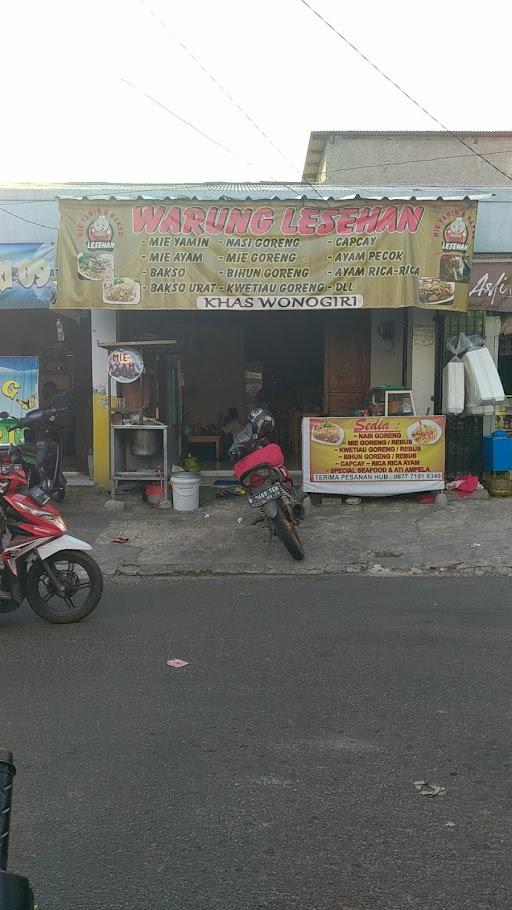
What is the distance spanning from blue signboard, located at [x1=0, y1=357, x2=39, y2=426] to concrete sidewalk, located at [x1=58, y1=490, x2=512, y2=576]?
6.15 feet

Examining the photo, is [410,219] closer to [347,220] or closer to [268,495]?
[347,220]

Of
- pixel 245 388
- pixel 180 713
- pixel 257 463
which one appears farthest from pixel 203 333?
pixel 180 713

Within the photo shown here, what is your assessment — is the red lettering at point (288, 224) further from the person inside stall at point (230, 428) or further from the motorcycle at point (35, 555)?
the motorcycle at point (35, 555)

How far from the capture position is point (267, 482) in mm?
7750

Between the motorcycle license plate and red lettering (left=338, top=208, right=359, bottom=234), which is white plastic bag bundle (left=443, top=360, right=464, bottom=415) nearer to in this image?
red lettering (left=338, top=208, right=359, bottom=234)

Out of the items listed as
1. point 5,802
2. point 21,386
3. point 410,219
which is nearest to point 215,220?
point 410,219

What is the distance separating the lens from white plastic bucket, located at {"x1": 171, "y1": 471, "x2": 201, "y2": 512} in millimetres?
10289

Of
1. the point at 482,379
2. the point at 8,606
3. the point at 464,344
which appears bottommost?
the point at 8,606

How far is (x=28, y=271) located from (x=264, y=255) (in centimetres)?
343

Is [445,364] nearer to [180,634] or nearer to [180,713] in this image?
[180,634]

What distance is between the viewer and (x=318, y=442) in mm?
10336

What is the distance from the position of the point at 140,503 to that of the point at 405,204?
554 cm

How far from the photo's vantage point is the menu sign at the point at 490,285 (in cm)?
1051

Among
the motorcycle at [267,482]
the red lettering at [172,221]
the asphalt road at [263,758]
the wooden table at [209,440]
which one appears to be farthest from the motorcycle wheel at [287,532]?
the wooden table at [209,440]
